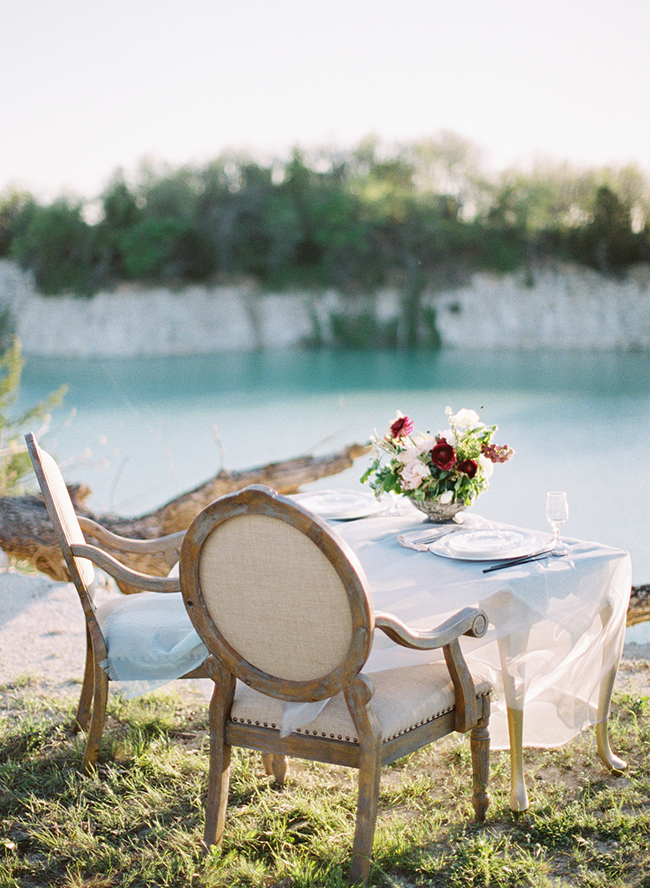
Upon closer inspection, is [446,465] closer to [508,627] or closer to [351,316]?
[508,627]

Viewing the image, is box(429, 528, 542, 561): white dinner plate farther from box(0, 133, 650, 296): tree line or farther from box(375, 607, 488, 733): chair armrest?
box(0, 133, 650, 296): tree line

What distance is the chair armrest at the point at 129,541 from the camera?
231 centimetres

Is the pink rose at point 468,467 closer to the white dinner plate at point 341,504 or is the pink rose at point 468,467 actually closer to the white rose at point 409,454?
the white rose at point 409,454

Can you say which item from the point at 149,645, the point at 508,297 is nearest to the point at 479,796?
the point at 149,645

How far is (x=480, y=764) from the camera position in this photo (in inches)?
73.4

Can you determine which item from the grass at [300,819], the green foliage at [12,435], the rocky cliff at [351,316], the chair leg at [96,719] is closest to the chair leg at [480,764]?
the grass at [300,819]

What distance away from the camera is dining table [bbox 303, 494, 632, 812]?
176 centimetres

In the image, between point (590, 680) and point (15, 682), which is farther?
point (15, 682)

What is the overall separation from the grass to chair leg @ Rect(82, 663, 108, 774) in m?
0.04

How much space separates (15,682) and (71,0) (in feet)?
65.6

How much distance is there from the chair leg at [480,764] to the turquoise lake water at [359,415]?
198 inches

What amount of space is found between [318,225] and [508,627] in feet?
79.0

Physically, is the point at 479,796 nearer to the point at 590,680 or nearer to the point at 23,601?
the point at 590,680

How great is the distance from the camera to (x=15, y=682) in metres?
2.83
